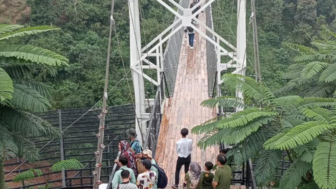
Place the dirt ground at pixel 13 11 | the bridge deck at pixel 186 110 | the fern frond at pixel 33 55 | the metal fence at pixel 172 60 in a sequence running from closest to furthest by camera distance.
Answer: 1. the fern frond at pixel 33 55
2. the bridge deck at pixel 186 110
3. the metal fence at pixel 172 60
4. the dirt ground at pixel 13 11

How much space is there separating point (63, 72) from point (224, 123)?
41.3ft

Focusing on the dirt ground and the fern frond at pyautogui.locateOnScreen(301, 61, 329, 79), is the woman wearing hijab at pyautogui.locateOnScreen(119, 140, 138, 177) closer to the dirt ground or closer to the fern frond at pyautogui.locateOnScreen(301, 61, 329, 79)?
the fern frond at pyautogui.locateOnScreen(301, 61, 329, 79)

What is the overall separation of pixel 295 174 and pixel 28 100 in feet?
7.52

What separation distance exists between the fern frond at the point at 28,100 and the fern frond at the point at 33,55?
0.30 metres

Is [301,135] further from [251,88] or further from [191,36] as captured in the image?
[191,36]

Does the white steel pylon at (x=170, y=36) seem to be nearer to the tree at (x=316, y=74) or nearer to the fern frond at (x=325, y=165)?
the tree at (x=316, y=74)

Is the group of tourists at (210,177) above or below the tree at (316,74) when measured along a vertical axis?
below

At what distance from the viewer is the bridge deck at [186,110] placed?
18.5 ft

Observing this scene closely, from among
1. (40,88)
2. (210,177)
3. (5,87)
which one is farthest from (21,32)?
(210,177)

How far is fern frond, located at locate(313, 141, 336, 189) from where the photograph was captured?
343 cm

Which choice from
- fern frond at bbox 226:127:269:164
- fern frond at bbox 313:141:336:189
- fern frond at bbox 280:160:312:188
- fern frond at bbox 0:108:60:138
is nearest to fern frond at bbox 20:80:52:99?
fern frond at bbox 0:108:60:138

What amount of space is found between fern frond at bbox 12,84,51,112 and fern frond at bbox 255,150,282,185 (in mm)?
1873

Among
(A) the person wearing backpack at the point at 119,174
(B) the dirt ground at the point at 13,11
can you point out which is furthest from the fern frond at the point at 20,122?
(B) the dirt ground at the point at 13,11

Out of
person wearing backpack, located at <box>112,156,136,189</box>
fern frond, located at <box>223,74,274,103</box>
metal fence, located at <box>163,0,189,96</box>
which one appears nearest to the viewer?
person wearing backpack, located at <box>112,156,136,189</box>
